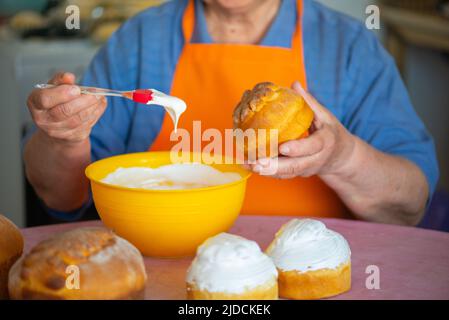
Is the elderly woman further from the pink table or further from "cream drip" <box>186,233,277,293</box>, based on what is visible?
"cream drip" <box>186,233,277,293</box>

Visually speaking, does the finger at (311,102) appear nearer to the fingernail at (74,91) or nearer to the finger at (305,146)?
the finger at (305,146)

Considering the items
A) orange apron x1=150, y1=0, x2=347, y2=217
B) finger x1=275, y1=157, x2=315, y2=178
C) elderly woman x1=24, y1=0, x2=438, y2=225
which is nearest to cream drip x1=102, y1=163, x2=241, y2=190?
finger x1=275, y1=157, x2=315, y2=178

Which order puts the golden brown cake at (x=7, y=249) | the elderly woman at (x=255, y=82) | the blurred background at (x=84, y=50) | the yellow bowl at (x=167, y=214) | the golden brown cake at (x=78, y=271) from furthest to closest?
1. the blurred background at (x=84, y=50)
2. the elderly woman at (x=255, y=82)
3. the yellow bowl at (x=167, y=214)
4. the golden brown cake at (x=7, y=249)
5. the golden brown cake at (x=78, y=271)

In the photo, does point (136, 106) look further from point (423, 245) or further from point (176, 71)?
point (423, 245)

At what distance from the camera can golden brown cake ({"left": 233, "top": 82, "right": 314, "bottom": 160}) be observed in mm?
1089

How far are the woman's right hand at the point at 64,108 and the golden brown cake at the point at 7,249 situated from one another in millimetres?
256

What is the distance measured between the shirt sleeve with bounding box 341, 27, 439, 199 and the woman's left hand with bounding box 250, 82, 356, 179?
280mm

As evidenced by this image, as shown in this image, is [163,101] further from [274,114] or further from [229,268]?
[229,268]

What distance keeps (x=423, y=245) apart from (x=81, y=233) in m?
0.57

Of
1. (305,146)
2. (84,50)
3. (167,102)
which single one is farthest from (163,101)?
(84,50)

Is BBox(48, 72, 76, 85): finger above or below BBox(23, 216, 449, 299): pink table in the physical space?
above

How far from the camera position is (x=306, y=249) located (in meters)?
0.94

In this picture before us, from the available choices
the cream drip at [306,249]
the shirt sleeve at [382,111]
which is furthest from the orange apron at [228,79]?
the cream drip at [306,249]

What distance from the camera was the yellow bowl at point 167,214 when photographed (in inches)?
39.8
